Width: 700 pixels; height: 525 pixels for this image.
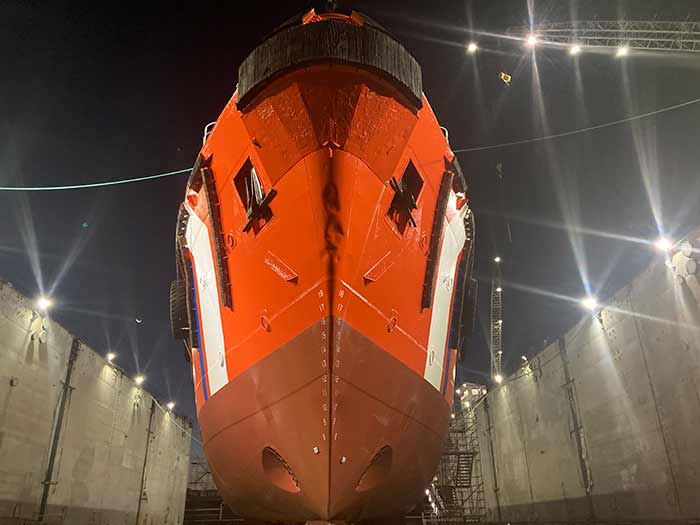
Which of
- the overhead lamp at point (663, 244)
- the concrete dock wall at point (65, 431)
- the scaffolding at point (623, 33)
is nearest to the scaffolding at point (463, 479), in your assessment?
the concrete dock wall at point (65, 431)

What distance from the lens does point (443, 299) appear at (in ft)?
19.5

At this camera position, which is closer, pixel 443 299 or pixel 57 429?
pixel 443 299

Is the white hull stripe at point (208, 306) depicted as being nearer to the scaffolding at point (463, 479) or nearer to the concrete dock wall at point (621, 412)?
the concrete dock wall at point (621, 412)

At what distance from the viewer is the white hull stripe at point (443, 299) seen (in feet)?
17.9

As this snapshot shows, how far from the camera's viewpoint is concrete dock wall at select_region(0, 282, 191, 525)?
9.29 meters

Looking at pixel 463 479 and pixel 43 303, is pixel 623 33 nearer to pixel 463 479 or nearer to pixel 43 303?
pixel 463 479

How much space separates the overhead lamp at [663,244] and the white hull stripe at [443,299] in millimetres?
4811

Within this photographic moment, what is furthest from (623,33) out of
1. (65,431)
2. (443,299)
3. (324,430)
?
(65,431)

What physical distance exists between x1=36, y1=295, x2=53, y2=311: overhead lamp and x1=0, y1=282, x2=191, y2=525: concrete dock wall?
0.18m

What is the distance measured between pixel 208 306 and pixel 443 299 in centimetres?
303

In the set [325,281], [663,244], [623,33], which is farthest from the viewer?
[623,33]

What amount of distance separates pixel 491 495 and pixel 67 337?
56.3 feet

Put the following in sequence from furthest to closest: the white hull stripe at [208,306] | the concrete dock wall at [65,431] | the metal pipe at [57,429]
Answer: the metal pipe at [57,429] → the concrete dock wall at [65,431] → the white hull stripe at [208,306]

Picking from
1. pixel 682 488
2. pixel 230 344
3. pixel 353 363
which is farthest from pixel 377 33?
pixel 682 488
